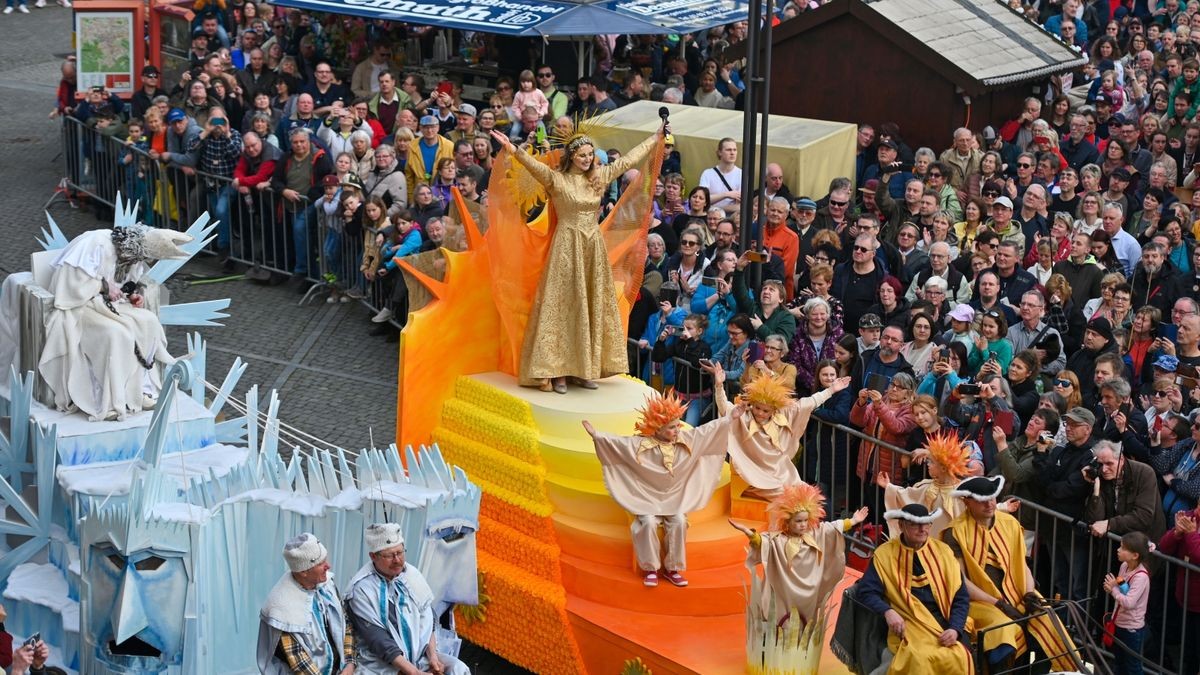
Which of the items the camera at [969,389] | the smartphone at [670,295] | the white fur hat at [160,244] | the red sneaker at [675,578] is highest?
the white fur hat at [160,244]

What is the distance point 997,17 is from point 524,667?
10546mm

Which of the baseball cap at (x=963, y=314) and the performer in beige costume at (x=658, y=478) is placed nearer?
the performer in beige costume at (x=658, y=478)

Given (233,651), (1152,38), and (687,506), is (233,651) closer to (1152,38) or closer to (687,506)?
(687,506)

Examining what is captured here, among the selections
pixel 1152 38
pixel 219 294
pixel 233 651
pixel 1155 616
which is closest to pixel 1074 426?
pixel 1155 616

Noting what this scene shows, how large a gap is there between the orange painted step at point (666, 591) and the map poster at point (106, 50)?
1104 centimetres

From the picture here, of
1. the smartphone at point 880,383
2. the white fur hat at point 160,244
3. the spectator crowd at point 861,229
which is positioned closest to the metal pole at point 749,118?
the spectator crowd at point 861,229

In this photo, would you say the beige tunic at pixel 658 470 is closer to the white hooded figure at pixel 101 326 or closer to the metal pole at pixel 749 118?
the white hooded figure at pixel 101 326

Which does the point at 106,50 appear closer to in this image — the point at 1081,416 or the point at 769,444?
the point at 769,444

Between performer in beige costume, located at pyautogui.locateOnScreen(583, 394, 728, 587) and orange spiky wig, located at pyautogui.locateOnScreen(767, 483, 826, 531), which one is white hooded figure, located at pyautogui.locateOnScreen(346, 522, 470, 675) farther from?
performer in beige costume, located at pyautogui.locateOnScreen(583, 394, 728, 587)

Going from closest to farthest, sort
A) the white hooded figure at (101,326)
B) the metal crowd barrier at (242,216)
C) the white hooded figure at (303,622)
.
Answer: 1. the white hooded figure at (303,622)
2. the white hooded figure at (101,326)
3. the metal crowd barrier at (242,216)

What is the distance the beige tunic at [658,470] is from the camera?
11.2 metres

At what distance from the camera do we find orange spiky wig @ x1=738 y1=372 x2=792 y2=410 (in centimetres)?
1152

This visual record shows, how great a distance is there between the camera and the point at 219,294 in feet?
57.5

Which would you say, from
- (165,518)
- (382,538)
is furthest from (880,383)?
(165,518)
